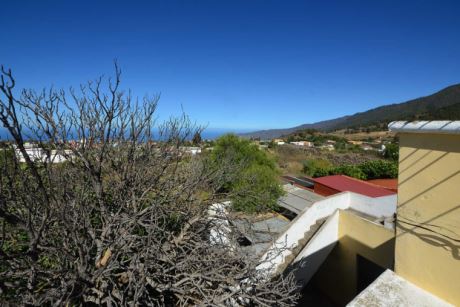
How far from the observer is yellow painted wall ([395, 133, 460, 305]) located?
400cm

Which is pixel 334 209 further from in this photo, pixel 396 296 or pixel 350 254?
pixel 396 296

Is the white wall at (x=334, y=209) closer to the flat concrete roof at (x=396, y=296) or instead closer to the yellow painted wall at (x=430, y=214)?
the flat concrete roof at (x=396, y=296)

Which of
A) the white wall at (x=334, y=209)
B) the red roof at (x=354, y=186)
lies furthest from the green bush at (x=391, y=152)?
the white wall at (x=334, y=209)

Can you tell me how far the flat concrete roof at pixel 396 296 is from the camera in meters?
4.33

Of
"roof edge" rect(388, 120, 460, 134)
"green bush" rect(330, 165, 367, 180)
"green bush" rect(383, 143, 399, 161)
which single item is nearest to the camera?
"roof edge" rect(388, 120, 460, 134)

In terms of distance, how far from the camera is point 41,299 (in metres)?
3.40

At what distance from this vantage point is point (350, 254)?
981cm

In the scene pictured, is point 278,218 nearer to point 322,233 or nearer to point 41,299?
point 322,233

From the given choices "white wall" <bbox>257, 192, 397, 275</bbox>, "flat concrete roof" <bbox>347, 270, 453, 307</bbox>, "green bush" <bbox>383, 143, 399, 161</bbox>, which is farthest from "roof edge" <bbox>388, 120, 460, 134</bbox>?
"green bush" <bbox>383, 143, 399, 161</bbox>

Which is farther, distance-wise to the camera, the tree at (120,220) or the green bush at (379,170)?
the green bush at (379,170)

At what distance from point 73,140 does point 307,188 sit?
54.6 ft

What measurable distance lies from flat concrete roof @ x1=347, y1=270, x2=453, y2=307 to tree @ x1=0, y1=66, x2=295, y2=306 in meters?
1.23

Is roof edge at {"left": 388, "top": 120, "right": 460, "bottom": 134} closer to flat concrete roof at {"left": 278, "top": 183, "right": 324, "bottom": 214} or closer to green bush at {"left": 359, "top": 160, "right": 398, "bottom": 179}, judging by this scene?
flat concrete roof at {"left": 278, "top": 183, "right": 324, "bottom": 214}

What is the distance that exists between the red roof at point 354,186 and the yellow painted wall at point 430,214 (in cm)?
977
